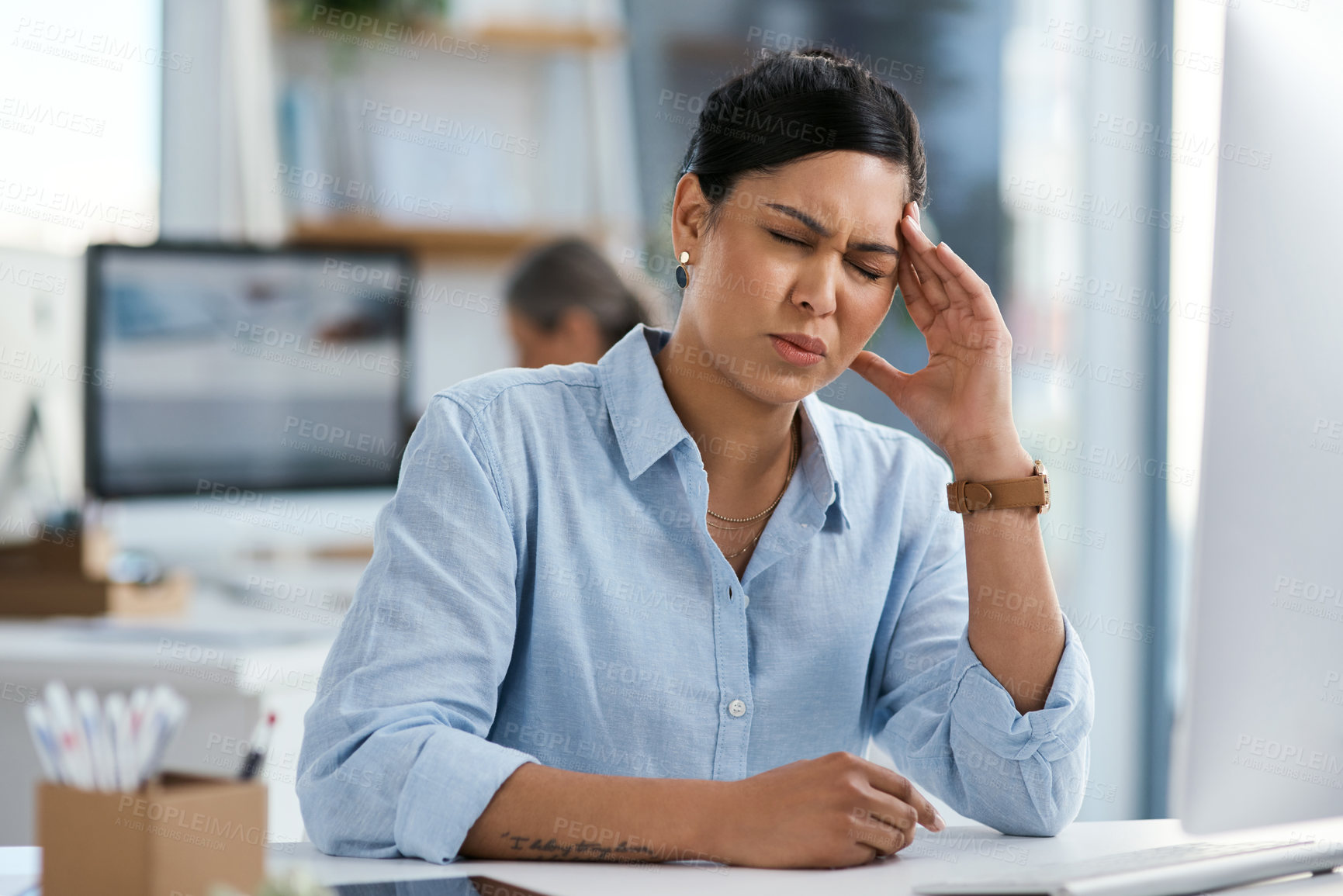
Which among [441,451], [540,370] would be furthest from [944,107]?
[441,451]

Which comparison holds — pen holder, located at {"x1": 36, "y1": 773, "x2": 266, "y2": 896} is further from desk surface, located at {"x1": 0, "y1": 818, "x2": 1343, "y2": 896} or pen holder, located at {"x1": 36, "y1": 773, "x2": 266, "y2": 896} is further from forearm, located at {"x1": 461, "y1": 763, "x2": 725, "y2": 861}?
forearm, located at {"x1": 461, "y1": 763, "x2": 725, "y2": 861}

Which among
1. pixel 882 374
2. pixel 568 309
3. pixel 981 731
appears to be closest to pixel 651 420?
pixel 882 374

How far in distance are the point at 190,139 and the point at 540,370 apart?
2178mm

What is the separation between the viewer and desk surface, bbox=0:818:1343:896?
84 cm

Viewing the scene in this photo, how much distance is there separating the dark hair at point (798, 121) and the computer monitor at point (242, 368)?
1.63 m

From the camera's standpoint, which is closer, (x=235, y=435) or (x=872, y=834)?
(x=872, y=834)

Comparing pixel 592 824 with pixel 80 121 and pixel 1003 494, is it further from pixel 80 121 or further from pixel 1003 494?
pixel 80 121

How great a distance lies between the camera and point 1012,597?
113 centimetres

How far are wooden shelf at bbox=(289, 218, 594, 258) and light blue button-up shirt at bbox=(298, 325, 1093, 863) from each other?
1.85m

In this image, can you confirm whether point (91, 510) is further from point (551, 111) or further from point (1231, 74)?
point (1231, 74)

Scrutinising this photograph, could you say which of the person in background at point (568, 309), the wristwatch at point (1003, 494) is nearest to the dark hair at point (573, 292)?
the person in background at point (568, 309)

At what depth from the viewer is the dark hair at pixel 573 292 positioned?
2.51 meters

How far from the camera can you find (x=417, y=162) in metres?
3.12

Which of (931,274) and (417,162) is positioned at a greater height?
(417,162)
